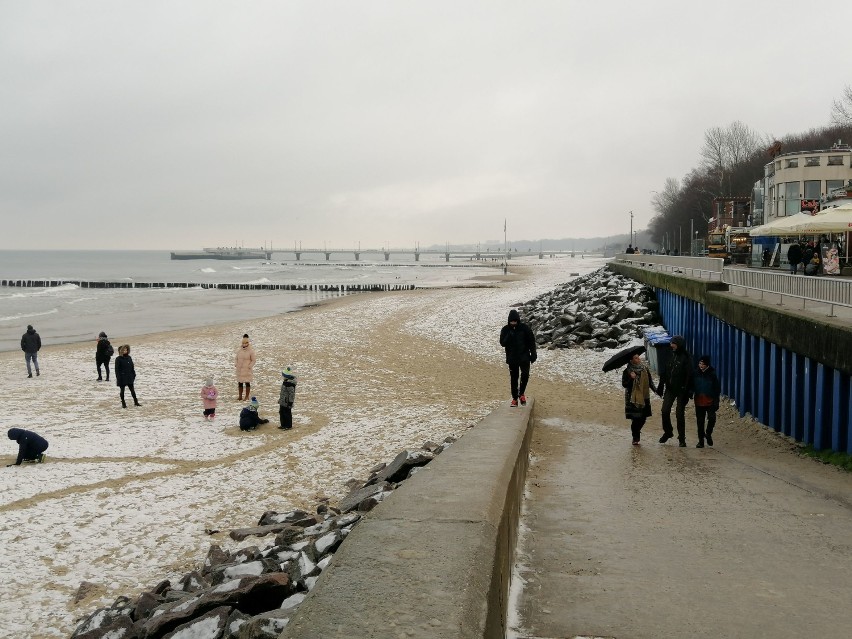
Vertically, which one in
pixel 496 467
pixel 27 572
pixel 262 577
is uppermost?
pixel 496 467

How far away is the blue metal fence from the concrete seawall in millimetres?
6226

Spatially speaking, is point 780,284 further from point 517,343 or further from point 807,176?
point 807,176

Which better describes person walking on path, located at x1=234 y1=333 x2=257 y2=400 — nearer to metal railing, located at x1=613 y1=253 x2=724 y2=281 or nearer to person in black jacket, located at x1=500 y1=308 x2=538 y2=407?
person in black jacket, located at x1=500 y1=308 x2=538 y2=407

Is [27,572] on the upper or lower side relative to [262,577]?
lower

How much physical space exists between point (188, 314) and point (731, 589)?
46.3 m

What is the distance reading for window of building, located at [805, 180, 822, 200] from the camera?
157 feet

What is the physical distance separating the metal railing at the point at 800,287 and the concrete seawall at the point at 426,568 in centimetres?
743

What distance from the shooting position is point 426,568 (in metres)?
3.99

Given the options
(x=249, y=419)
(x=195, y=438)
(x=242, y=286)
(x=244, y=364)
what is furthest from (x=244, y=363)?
(x=242, y=286)

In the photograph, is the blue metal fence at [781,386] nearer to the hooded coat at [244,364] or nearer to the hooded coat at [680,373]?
the hooded coat at [680,373]

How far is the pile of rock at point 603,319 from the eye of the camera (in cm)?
2414

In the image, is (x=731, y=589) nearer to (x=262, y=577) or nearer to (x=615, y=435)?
(x=262, y=577)

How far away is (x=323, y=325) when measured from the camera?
36781 millimetres

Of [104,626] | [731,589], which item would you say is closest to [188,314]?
[104,626]
